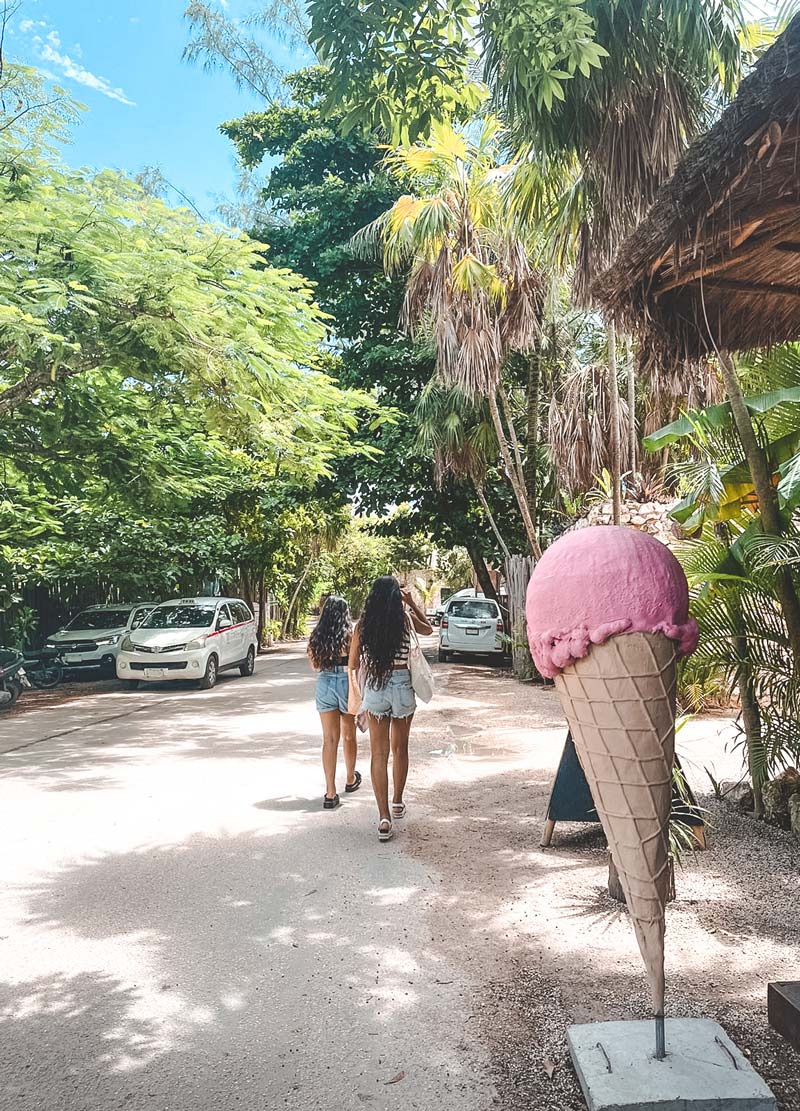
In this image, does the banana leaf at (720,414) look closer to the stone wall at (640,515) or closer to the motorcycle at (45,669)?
the stone wall at (640,515)

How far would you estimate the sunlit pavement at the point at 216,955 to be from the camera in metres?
3.17

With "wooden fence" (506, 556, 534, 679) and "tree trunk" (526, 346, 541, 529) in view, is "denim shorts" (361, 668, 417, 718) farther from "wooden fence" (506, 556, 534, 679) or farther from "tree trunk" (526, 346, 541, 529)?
"tree trunk" (526, 346, 541, 529)

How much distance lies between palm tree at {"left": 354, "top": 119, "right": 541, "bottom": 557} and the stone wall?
276 cm

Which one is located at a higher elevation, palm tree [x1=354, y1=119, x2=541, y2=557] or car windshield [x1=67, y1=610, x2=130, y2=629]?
palm tree [x1=354, y1=119, x2=541, y2=557]

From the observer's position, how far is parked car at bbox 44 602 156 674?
17.3 metres

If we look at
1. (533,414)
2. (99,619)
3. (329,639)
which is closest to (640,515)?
(533,414)

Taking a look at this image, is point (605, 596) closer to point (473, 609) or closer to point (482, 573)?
point (473, 609)

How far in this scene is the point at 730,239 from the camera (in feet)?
9.91

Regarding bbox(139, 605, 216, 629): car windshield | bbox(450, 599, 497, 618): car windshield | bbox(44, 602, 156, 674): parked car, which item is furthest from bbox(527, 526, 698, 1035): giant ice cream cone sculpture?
bbox(450, 599, 497, 618): car windshield

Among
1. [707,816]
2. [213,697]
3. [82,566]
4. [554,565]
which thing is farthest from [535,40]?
[82,566]

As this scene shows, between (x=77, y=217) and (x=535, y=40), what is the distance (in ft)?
20.4

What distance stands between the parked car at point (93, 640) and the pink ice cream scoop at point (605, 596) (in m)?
15.5

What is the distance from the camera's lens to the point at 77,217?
8.79 metres

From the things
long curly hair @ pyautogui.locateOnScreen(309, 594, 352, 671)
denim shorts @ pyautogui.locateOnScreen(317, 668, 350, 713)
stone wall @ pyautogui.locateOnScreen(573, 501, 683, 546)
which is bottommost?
denim shorts @ pyautogui.locateOnScreen(317, 668, 350, 713)
